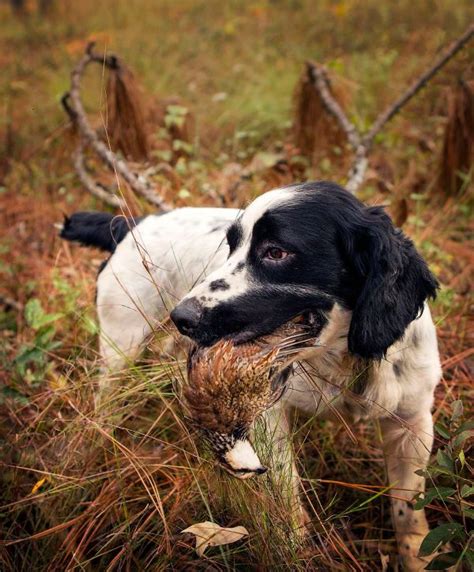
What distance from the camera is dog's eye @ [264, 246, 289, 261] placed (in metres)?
2.16

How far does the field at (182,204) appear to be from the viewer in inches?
87.6

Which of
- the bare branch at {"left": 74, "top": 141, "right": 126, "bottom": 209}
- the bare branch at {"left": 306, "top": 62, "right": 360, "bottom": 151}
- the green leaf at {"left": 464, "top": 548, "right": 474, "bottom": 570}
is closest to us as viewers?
the green leaf at {"left": 464, "top": 548, "right": 474, "bottom": 570}

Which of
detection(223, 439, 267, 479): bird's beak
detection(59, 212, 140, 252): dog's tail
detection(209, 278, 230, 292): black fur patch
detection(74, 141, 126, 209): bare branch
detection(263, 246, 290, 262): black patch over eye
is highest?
detection(263, 246, 290, 262): black patch over eye

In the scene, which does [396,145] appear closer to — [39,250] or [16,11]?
[39,250]

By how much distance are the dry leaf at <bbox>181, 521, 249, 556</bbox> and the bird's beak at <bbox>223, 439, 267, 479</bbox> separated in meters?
0.28

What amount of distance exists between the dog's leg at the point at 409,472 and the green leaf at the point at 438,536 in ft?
1.68

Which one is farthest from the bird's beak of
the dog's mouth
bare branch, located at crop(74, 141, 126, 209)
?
bare branch, located at crop(74, 141, 126, 209)

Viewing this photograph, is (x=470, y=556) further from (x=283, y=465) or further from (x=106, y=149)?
(x=106, y=149)

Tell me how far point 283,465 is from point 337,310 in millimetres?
576

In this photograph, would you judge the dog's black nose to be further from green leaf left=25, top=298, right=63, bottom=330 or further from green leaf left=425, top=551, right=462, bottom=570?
green leaf left=25, top=298, right=63, bottom=330

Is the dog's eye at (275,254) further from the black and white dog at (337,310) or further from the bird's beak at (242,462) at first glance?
the bird's beak at (242,462)

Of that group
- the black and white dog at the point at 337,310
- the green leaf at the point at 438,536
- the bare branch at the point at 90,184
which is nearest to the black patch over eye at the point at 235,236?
the black and white dog at the point at 337,310

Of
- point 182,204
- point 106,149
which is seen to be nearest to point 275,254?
point 182,204

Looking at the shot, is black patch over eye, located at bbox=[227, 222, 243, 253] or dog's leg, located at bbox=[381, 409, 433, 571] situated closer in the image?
black patch over eye, located at bbox=[227, 222, 243, 253]
